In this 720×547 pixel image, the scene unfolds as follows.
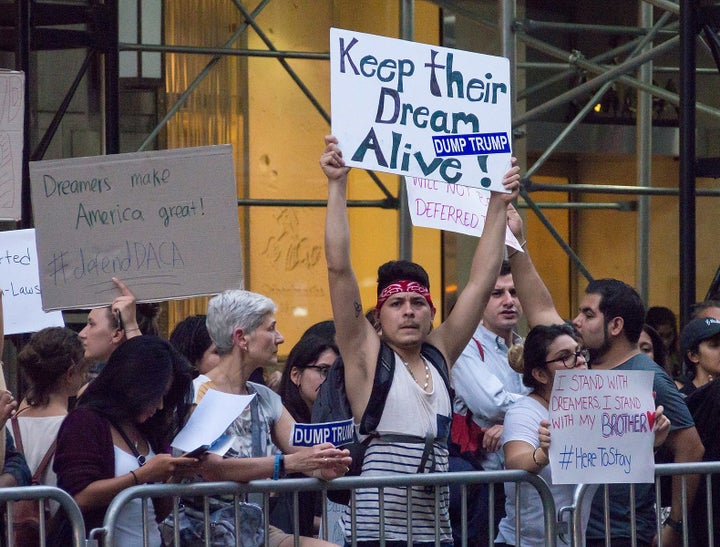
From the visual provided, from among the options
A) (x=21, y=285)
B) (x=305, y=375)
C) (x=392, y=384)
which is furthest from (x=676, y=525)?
(x=21, y=285)

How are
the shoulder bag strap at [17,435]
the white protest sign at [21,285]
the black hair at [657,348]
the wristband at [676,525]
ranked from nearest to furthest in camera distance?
the shoulder bag strap at [17,435] < the wristband at [676,525] < the white protest sign at [21,285] < the black hair at [657,348]

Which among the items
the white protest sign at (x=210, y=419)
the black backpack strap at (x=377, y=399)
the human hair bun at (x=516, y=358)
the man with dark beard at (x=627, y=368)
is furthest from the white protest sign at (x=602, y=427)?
the white protest sign at (x=210, y=419)

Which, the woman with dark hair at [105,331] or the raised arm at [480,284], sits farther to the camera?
the woman with dark hair at [105,331]

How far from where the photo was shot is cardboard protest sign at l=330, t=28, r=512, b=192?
546cm

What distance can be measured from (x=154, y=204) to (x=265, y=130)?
15.8 ft

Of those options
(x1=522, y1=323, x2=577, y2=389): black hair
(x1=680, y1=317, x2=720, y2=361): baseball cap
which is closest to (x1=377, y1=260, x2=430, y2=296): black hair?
(x1=522, y1=323, x2=577, y2=389): black hair

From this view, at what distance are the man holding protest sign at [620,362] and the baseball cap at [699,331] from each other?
1.33 feet

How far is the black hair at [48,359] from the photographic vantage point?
5641 mm

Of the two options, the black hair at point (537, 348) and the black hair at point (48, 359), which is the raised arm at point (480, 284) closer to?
the black hair at point (537, 348)

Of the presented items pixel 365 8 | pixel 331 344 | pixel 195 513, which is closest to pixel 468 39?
pixel 365 8

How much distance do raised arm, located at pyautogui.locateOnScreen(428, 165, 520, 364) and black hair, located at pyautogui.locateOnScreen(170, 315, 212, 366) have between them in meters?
1.21

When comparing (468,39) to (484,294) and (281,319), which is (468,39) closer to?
(281,319)

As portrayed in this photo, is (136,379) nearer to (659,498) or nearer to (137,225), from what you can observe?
(137,225)

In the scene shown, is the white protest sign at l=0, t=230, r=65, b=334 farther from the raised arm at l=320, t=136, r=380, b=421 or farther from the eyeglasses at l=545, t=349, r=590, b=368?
the eyeglasses at l=545, t=349, r=590, b=368
